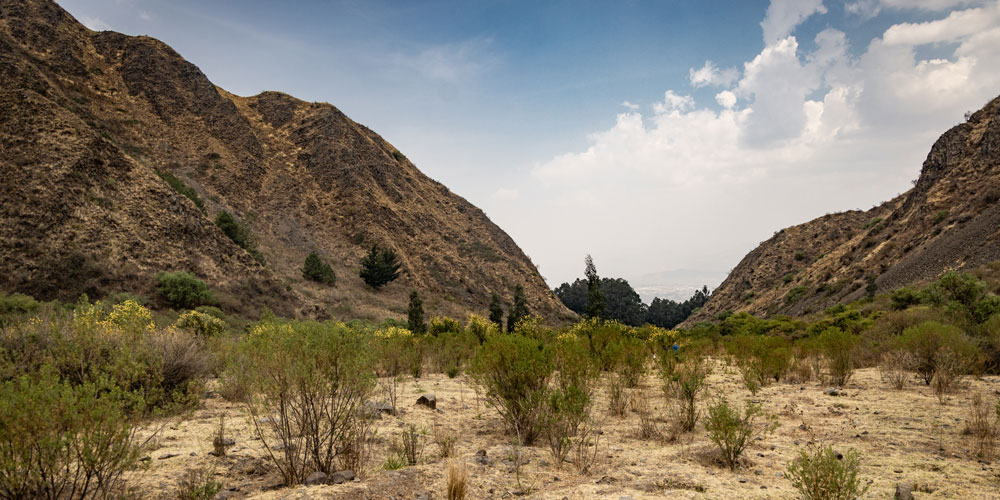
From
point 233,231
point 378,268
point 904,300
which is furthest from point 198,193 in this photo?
point 904,300

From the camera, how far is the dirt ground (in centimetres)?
471

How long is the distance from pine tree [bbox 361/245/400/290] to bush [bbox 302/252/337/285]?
3.64m

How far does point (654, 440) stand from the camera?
6.99 m

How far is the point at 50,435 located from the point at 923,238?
5069 cm

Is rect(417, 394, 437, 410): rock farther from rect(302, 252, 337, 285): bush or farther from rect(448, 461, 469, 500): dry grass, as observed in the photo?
rect(302, 252, 337, 285): bush

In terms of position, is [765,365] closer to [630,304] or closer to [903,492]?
[903,492]

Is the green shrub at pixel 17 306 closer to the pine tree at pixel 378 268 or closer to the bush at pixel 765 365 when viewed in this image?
the bush at pixel 765 365

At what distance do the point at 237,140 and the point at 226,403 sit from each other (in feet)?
176

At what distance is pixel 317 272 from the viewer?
1590 inches

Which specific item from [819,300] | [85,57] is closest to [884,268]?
[819,300]

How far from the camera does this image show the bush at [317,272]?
40.2 m

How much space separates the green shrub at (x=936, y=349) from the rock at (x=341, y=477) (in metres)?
11.5

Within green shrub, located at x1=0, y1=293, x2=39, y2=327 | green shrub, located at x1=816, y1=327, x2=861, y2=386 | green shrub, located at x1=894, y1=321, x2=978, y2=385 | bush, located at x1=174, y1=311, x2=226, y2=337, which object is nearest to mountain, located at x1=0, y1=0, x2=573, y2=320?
green shrub, located at x1=0, y1=293, x2=39, y2=327

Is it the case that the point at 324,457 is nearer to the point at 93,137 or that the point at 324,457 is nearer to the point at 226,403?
the point at 226,403
